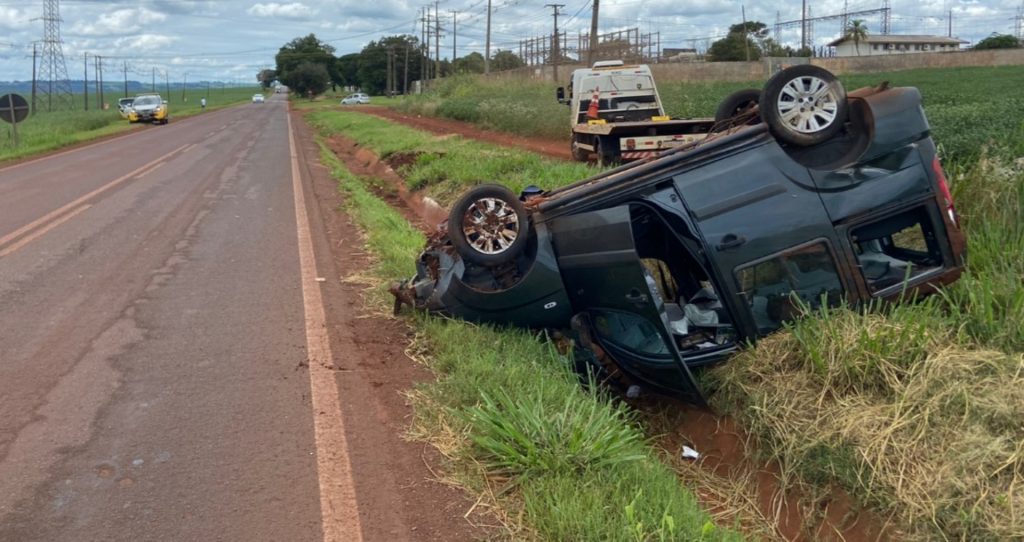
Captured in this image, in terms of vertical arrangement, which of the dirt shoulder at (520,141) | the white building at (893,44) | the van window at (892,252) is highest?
the white building at (893,44)

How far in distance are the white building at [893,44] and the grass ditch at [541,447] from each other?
317 feet

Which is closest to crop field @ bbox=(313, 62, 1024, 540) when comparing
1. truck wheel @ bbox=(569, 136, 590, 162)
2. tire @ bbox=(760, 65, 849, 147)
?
tire @ bbox=(760, 65, 849, 147)

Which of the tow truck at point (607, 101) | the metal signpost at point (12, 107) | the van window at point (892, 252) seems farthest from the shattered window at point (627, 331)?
the metal signpost at point (12, 107)

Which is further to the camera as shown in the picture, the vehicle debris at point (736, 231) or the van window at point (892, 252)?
the van window at point (892, 252)

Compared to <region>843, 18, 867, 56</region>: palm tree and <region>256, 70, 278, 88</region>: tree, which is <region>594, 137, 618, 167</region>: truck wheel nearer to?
<region>843, 18, 867, 56</region>: palm tree

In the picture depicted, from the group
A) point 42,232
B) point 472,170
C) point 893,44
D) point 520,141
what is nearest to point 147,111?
point 520,141

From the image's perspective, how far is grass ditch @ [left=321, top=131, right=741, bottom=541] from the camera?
12.4 feet

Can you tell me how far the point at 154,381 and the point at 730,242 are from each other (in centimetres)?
381

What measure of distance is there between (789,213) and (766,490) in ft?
5.46

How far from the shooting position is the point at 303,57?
132625mm

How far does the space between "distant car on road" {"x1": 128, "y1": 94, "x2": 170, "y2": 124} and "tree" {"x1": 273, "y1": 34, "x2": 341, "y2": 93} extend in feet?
230

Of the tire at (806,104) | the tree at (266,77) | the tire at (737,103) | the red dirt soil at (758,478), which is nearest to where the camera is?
the red dirt soil at (758,478)

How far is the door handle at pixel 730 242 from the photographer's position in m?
5.38

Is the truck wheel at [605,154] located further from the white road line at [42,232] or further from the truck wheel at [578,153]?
the white road line at [42,232]
